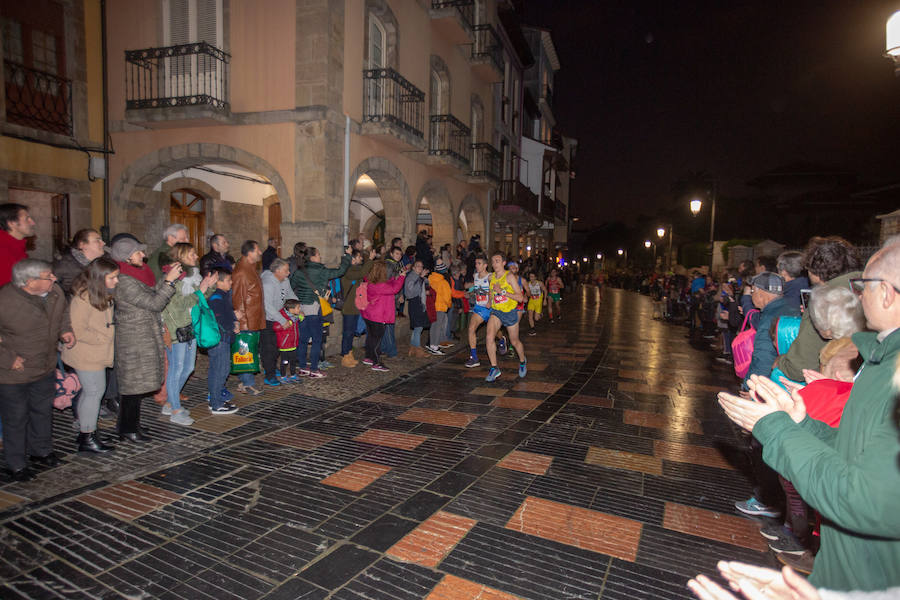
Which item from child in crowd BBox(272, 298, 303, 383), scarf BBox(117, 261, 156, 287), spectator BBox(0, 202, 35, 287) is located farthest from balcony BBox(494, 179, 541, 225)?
spectator BBox(0, 202, 35, 287)

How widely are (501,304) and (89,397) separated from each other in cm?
511

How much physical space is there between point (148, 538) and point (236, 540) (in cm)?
56

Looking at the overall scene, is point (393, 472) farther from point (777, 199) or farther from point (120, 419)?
point (777, 199)

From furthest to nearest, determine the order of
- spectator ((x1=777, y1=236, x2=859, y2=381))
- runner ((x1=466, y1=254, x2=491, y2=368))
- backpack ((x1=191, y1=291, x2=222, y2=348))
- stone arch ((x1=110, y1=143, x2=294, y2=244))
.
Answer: stone arch ((x1=110, y1=143, x2=294, y2=244))
runner ((x1=466, y1=254, x2=491, y2=368))
backpack ((x1=191, y1=291, x2=222, y2=348))
spectator ((x1=777, y1=236, x2=859, y2=381))

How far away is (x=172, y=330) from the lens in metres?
5.38

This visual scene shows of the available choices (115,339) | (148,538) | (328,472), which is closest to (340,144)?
(115,339)

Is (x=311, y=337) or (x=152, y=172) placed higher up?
(x=152, y=172)

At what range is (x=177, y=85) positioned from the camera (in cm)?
1025

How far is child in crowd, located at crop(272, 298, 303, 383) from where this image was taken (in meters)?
6.83

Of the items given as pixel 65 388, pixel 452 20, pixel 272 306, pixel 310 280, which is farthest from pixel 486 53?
pixel 65 388

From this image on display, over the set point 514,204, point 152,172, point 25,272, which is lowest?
point 25,272

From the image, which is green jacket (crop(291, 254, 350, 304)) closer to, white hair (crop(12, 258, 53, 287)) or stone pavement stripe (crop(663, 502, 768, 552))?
white hair (crop(12, 258, 53, 287))

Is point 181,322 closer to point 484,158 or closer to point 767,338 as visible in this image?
point 767,338

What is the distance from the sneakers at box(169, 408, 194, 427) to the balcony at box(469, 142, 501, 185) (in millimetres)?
12794
